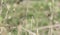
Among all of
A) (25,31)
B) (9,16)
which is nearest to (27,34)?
(25,31)

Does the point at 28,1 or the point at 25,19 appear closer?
the point at 25,19

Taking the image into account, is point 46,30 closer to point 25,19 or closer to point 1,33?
point 25,19

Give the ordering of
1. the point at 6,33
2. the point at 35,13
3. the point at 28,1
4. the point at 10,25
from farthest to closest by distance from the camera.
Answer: the point at 28,1 → the point at 35,13 → the point at 10,25 → the point at 6,33

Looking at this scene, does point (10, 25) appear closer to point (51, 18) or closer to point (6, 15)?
point (6, 15)

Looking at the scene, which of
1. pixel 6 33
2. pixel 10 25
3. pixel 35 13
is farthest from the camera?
pixel 35 13

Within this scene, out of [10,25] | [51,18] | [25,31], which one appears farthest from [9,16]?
[51,18]

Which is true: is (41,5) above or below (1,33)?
above
